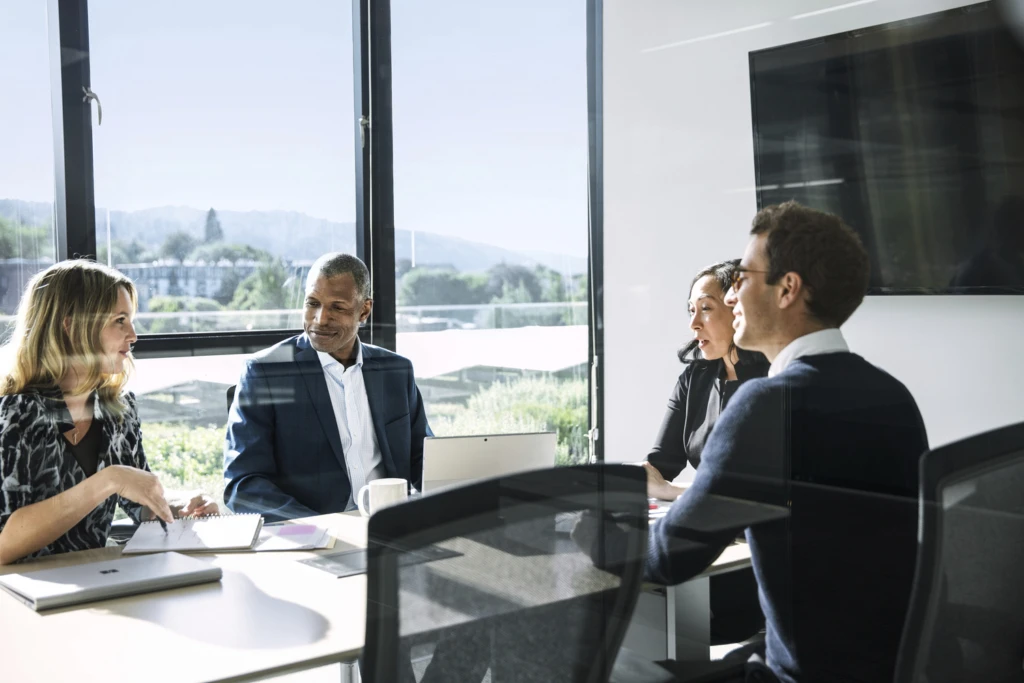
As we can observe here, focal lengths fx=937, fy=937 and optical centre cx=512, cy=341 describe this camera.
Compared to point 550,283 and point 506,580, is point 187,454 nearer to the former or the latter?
point 550,283

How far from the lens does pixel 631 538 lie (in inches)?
58.2

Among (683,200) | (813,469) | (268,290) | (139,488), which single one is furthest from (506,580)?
(268,290)

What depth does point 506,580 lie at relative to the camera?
1.33 meters

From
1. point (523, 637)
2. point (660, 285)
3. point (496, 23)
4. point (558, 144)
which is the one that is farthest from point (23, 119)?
point (523, 637)

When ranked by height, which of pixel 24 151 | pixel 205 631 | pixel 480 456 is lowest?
pixel 205 631

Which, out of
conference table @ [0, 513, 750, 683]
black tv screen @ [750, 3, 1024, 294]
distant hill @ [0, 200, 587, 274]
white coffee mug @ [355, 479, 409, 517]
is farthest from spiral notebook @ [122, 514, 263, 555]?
black tv screen @ [750, 3, 1024, 294]

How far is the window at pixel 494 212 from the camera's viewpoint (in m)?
1.94

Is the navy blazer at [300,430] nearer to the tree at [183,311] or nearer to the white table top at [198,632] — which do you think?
the tree at [183,311]

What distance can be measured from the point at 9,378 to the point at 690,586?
1.64 metres

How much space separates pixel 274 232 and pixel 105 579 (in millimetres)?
1443

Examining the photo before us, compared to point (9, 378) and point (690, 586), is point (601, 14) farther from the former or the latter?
point (9, 378)

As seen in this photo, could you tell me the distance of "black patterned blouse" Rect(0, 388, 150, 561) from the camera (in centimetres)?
207

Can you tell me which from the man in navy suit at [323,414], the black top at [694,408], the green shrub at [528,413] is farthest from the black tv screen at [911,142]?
the man in navy suit at [323,414]

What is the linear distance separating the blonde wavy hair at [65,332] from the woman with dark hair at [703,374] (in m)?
1.46
